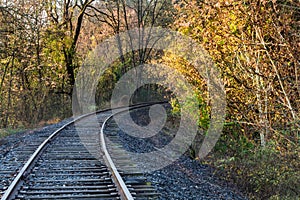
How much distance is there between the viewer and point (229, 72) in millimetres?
9758

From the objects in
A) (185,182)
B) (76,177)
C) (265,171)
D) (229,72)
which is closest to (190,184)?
(185,182)

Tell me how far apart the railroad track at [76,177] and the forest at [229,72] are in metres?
2.73

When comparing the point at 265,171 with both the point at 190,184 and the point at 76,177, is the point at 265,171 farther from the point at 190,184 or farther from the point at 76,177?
the point at 76,177

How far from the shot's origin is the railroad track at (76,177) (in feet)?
18.6

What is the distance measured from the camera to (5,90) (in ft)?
64.2

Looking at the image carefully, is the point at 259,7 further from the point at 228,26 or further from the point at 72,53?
the point at 72,53

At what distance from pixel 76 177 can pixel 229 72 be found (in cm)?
499

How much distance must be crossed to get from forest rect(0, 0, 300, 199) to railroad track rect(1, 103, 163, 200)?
8.97 ft

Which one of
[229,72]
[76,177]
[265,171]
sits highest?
[229,72]

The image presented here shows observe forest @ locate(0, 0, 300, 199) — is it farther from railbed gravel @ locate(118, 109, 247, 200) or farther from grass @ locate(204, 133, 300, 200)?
railbed gravel @ locate(118, 109, 247, 200)

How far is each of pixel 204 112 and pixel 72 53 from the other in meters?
16.0

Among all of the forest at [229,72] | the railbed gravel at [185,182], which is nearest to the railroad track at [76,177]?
the railbed gravel at [185,182]

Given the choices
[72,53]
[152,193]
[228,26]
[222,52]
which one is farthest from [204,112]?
[72,53]

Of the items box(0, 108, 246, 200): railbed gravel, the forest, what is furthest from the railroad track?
the forest
